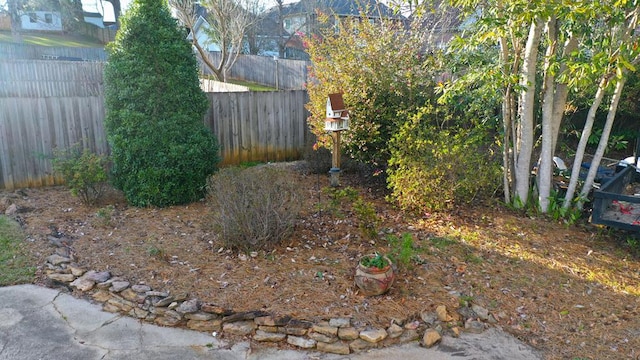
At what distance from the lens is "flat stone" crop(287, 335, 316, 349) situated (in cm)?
364

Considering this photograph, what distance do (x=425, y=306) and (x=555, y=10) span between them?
2.93 m

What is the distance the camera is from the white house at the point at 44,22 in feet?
110

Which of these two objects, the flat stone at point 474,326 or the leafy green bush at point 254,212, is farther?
the leafy green bush at point 254,212

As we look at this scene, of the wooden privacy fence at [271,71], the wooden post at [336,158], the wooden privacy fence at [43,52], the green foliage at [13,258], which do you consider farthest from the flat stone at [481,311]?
the wooden privacy fence at [43,52]

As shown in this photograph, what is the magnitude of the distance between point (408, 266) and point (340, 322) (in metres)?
1.08

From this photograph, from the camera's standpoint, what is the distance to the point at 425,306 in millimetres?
4004

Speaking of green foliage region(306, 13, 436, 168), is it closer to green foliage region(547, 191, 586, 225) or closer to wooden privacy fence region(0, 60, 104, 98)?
green foliage region(547, 191, 586, 225)

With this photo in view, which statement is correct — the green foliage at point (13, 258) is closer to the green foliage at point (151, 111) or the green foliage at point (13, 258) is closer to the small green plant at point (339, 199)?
the green foliage at point (151, 111)

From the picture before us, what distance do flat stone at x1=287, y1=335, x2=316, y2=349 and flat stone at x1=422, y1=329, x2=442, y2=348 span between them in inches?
34.1

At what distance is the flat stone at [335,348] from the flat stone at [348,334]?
0.06 meters

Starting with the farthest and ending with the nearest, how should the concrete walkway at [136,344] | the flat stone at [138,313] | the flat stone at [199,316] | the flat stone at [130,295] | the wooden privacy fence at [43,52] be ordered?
the wooden privacy fence at [43,52]
the flat stone at [130,295]
the flat stone at [138,313]
the flat stone at [199,316]
the concrete walkway at [136,344]

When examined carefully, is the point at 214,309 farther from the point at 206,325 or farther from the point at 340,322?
the point at 340,322

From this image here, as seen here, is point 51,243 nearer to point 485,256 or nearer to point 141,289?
point 141,289

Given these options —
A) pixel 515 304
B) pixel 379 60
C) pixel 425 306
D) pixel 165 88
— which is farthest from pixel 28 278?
pixel 379 60
